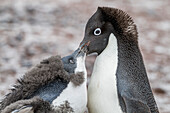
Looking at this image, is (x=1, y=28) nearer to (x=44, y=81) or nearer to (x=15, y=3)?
(x=15, y=3)

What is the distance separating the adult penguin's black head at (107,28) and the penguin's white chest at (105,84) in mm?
63

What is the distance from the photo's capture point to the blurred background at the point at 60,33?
21.6 ft

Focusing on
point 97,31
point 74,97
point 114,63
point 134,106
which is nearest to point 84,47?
point 97,31

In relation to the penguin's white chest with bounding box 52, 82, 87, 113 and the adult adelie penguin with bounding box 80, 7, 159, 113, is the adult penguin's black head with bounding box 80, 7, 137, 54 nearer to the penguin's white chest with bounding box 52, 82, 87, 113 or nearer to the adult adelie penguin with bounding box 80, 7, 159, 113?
the adult adelie penguin with bounding box 80, 7, 159, 113

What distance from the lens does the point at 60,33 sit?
816cm

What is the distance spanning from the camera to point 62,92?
358 centimetres

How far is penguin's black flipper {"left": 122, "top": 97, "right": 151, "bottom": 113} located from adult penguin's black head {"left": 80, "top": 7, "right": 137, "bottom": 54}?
606mm

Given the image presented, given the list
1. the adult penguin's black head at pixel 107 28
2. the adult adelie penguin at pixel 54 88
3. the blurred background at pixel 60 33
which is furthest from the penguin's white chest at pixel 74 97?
the blurred background at pixel 60 33

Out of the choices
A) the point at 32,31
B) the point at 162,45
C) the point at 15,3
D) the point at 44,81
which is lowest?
the point at 44,81

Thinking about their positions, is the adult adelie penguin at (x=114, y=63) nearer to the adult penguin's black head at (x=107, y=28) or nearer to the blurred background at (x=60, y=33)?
the adult penguin's black head at (x=107, y=28)

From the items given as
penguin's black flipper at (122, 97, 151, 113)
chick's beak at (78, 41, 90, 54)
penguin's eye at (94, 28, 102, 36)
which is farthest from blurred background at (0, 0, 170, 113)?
penguin's black flipper at (122, 97, 151, 113)

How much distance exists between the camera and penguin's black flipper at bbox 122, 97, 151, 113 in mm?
3658

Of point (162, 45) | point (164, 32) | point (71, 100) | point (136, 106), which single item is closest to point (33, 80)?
point (71, 100)

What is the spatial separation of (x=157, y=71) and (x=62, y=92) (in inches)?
154
